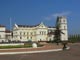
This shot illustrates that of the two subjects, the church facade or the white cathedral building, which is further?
the church facade

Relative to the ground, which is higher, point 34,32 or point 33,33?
point 34,32

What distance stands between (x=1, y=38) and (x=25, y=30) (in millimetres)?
25097

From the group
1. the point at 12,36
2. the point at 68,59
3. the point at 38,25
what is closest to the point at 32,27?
the point at 38,25

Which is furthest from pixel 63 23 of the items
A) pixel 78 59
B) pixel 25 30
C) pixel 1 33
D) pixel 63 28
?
pixel 78 59

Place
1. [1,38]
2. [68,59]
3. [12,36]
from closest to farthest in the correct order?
[68,59] < [1,38] < [12,36]

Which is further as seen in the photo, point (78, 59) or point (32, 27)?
point (32, 27)

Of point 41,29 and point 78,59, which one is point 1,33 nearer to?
point 41,29

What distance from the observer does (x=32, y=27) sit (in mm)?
117875

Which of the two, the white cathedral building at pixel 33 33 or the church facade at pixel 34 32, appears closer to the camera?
the white cathedral building at pixel 33 33

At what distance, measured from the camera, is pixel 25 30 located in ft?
375

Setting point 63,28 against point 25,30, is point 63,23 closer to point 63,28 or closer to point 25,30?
point 63,28

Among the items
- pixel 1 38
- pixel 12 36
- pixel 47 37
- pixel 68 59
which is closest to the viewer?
pixel 68 59

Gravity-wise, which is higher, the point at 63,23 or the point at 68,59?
the point at 63,23

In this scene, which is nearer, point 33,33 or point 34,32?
point 33,33
